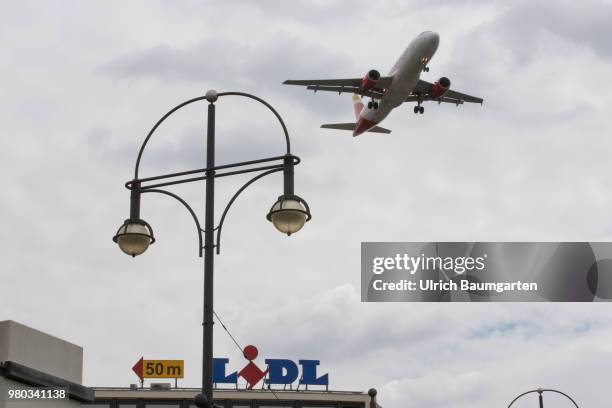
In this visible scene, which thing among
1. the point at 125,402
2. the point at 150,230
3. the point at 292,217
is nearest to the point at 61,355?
the point at 150,230

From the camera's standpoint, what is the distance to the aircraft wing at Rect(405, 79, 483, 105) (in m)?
72.9

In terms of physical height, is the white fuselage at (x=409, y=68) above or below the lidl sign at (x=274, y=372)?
above

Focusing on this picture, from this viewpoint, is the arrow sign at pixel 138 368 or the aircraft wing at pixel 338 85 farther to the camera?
the arrow sign at pixel 138 368

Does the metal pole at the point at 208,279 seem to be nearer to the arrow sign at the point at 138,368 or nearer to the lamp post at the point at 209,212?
the lamp post at the point at 209,212

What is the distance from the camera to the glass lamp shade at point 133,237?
16734 millimetres

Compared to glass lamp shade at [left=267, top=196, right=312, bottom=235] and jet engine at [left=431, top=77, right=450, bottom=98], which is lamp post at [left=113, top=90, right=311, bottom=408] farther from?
jet engine at [left=431, top=77, right=450, bottom=98]

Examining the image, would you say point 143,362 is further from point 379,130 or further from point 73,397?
point 73,397

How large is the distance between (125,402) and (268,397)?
10635 mm

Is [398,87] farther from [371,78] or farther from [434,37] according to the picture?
[434,37]

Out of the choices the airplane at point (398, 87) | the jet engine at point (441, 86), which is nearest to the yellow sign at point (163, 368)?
the airplane at point (398, 87)

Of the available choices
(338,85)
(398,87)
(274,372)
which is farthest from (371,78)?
(274,372)

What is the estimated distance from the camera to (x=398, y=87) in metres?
67.1

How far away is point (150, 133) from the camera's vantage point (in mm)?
17625

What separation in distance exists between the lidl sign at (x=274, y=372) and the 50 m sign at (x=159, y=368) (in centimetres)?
306
